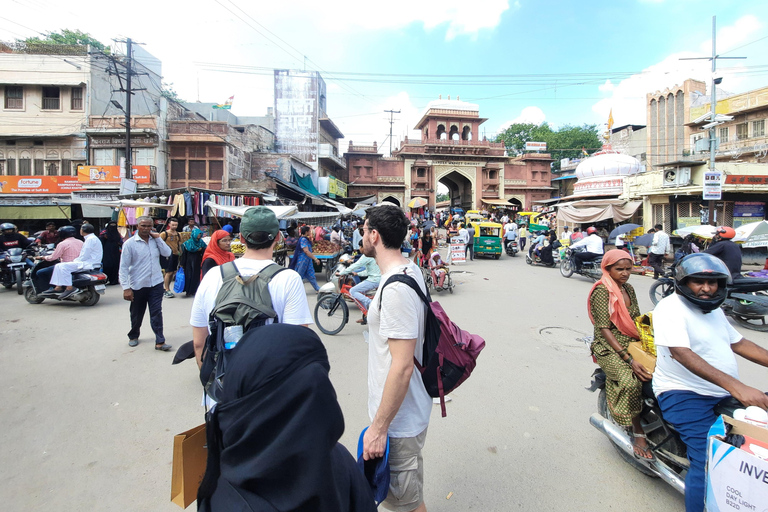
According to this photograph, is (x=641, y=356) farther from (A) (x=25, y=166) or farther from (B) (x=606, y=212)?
(A) (x=25, y=166)

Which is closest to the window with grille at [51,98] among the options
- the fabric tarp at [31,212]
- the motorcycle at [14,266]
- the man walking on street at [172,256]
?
the fabric tarp at [31,212]

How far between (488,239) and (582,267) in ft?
18.3

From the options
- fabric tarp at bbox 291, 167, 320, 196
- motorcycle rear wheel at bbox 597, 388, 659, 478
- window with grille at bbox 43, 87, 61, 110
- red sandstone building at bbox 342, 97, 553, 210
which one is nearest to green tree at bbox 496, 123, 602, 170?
red sandstone building at bbox 342, 97, 553, 210

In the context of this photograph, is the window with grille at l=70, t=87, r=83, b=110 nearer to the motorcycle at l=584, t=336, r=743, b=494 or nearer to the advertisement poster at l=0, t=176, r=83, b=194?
the advertisement poster at l=0, t=176, r=83, b=194

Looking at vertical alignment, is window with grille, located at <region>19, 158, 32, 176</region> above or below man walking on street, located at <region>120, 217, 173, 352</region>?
above

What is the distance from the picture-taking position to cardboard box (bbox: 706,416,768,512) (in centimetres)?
139

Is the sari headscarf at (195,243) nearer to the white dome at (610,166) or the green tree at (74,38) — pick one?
the white dome at (610,166)

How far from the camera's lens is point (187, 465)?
4.33 ft

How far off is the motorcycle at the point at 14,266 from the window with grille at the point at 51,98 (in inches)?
602

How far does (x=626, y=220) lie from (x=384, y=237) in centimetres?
1963

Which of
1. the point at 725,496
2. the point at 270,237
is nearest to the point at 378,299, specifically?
the point at 270,237

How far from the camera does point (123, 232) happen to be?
11.8 meters

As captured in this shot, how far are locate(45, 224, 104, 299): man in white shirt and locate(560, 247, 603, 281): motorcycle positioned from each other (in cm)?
1153

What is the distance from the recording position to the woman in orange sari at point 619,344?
2354 millimetres
